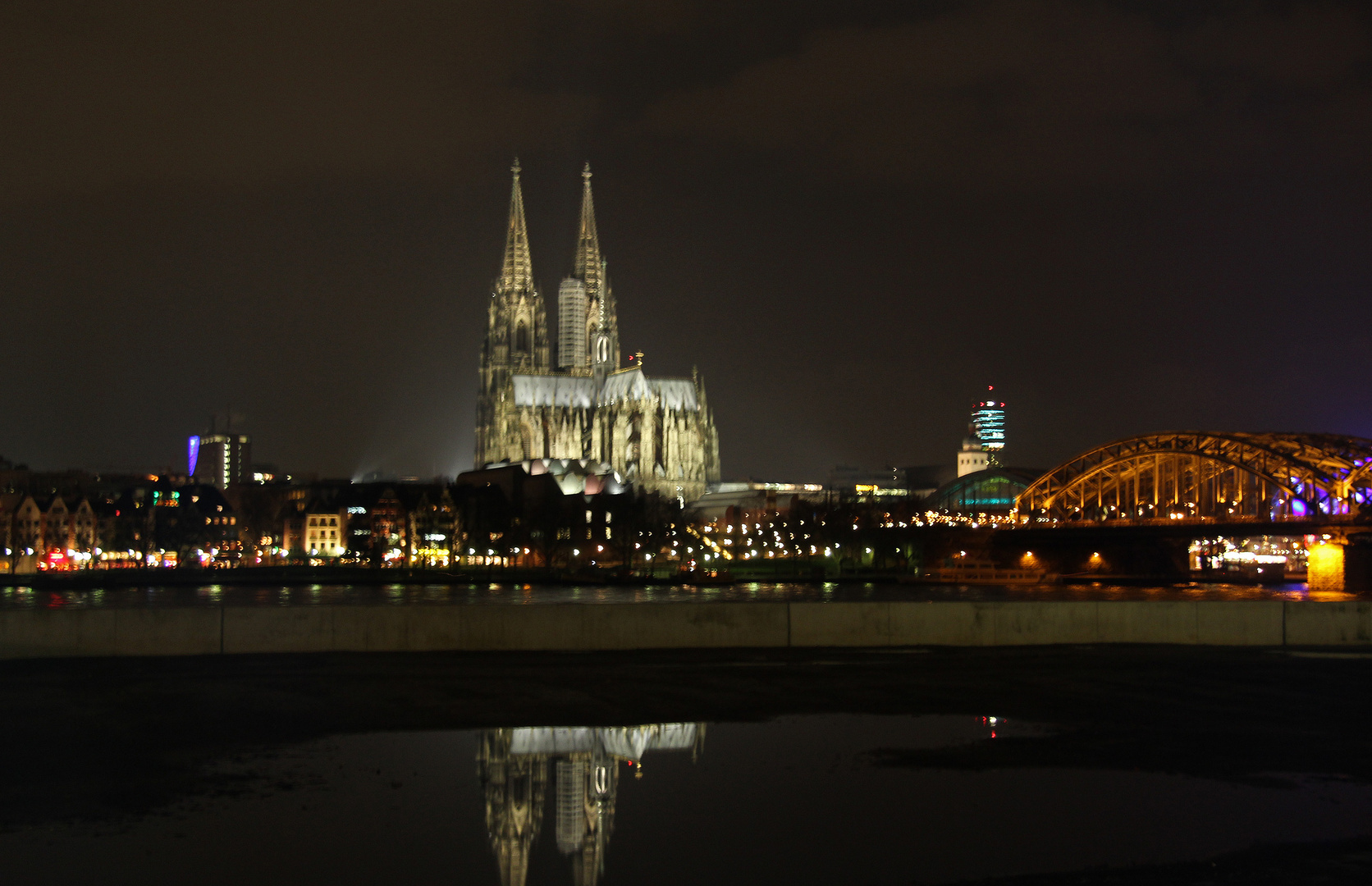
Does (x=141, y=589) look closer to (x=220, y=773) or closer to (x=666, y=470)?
(x=220, y=773)

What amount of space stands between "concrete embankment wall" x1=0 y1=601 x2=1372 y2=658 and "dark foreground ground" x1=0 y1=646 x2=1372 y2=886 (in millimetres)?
700

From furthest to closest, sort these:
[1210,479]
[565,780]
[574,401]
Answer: [574,401] < [1210,479] < [565,780]

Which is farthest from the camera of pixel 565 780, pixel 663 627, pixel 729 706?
pixel 663 627

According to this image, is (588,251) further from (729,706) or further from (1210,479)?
(729,706)

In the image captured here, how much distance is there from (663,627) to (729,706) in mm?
6603

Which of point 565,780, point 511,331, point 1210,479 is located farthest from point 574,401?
point 565,780

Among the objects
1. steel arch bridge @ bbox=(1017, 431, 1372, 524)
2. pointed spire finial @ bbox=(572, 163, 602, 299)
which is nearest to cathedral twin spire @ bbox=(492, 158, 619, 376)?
pointed spire finial @ bbox=(572, 163, 602, 299)

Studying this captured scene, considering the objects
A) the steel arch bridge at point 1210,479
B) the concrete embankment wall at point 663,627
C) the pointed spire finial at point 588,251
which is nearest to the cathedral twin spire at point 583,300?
the pointed spire finial at point 588,251

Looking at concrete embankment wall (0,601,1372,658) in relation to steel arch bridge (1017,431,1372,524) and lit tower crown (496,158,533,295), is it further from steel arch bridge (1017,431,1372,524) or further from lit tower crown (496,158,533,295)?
lit tower crown (496,158,533,295)

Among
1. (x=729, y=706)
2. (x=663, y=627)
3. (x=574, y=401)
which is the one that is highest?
(x=574, y=401)

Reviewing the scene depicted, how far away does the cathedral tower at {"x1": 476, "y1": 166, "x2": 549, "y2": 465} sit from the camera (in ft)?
543

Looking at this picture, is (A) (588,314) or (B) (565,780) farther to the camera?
(A) (588,314)

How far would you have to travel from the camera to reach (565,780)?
51.5 feet

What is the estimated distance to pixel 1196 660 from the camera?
2619 centimetres
